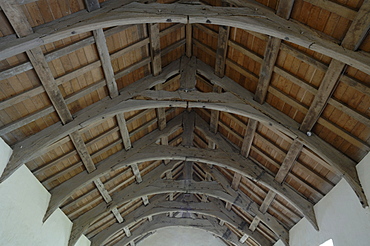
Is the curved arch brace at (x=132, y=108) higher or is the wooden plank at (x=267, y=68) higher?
the wooden plank at (x=267, y=68)

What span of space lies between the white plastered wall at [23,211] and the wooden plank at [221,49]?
517 centimetres

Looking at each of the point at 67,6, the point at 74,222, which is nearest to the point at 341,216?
the point at 67,6

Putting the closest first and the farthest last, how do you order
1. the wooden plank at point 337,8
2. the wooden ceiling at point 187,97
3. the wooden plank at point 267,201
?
the wooden plank at point 337,8
the wooden ceiling at point 187,97
the wooden plank at point 267,201

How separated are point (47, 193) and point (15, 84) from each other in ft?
11.5

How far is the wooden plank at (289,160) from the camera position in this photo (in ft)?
22.7

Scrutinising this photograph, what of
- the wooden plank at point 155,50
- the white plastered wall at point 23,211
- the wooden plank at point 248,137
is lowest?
the white plastered wall at point 23,211

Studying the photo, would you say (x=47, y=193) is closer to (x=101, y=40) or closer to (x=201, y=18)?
(x=101, y=40)

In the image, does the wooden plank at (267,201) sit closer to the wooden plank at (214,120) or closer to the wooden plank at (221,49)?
the wooden plank at (214,120)

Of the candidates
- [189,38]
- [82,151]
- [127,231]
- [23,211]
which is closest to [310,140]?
[189,38]

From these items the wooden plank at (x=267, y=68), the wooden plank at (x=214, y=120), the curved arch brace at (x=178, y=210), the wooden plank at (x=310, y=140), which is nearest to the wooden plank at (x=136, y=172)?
the curved arch brace at (x=178, y=210)

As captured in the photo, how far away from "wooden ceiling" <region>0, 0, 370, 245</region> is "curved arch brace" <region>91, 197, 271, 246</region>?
27 cm

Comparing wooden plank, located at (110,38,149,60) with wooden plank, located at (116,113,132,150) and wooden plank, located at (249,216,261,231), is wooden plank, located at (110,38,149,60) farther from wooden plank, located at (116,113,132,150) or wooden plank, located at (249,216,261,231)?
wooden plank, located at (249,216,261,231)

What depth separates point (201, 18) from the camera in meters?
5.33

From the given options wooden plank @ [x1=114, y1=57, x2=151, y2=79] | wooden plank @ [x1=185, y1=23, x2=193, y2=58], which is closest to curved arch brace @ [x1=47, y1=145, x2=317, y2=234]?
wooden plank @ [x1=114, y1=57, x2=151, y2=79]
